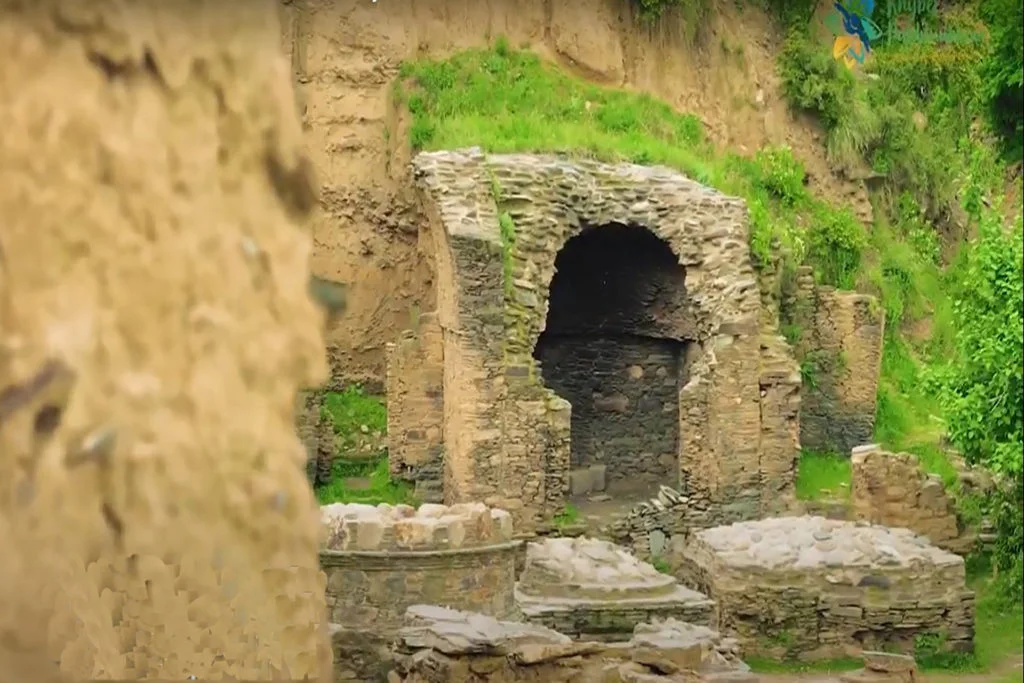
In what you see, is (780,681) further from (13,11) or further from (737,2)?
(13,11)

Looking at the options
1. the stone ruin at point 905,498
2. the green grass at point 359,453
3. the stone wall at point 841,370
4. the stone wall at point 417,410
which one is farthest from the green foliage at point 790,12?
the green grass at point 359,453

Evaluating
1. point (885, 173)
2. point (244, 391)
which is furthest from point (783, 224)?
point (244, 391)

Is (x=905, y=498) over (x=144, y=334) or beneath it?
beneath

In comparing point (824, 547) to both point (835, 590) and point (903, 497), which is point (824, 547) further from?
point (903, 497)

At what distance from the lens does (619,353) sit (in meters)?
6.22

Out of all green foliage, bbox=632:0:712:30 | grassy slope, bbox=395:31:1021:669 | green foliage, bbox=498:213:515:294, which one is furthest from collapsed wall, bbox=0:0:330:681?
green foliage, bbox=498:213:515:294

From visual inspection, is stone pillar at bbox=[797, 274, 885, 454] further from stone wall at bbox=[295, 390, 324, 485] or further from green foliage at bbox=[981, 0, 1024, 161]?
stone wall at bbox=[295, 390, 324, 485]

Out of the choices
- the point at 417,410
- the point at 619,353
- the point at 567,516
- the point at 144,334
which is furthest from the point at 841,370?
the point at 144,334

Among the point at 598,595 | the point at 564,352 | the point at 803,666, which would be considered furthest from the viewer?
the point at 564,352

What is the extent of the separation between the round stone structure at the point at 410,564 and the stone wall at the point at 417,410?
174mm

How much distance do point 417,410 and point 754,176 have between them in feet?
7.21

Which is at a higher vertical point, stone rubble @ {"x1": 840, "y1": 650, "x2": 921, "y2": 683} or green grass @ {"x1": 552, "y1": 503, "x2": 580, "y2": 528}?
green grass @ {"x1": 552, "y1": 503, "x2": 580, "y2": 528}

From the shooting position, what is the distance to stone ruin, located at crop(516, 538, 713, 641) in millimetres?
5148

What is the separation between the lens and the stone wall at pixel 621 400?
6234mm
